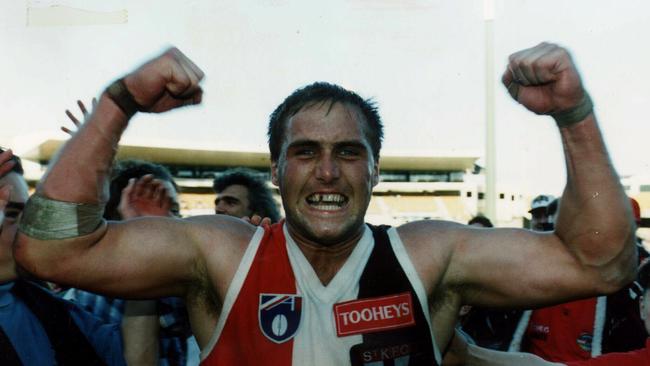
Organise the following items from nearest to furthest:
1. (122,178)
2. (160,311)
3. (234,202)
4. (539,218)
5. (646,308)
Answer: (160,311) → (646,308) → (122,178) → (234,202) → (539,218)

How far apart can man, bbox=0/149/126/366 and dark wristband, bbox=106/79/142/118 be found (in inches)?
23.1

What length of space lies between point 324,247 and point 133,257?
2.05ft

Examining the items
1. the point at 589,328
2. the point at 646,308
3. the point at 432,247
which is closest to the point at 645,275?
the point at 646,308

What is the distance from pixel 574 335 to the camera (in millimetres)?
3854

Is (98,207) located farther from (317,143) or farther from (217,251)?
(317,143)

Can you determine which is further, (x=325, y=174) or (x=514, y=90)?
(x=325, y=174)

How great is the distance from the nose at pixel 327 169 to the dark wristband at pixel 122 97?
589 millimetres

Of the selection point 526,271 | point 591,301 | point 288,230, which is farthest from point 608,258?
point 591,301

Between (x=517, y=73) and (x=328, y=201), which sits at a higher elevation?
(x=517, y=73)

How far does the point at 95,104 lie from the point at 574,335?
3.14 m

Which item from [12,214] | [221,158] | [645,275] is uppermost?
[12,214]

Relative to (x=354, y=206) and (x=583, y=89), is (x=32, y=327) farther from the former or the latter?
(x=583, y=89)

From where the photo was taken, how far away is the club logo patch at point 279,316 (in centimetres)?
198

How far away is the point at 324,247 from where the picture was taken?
2.16 meters
